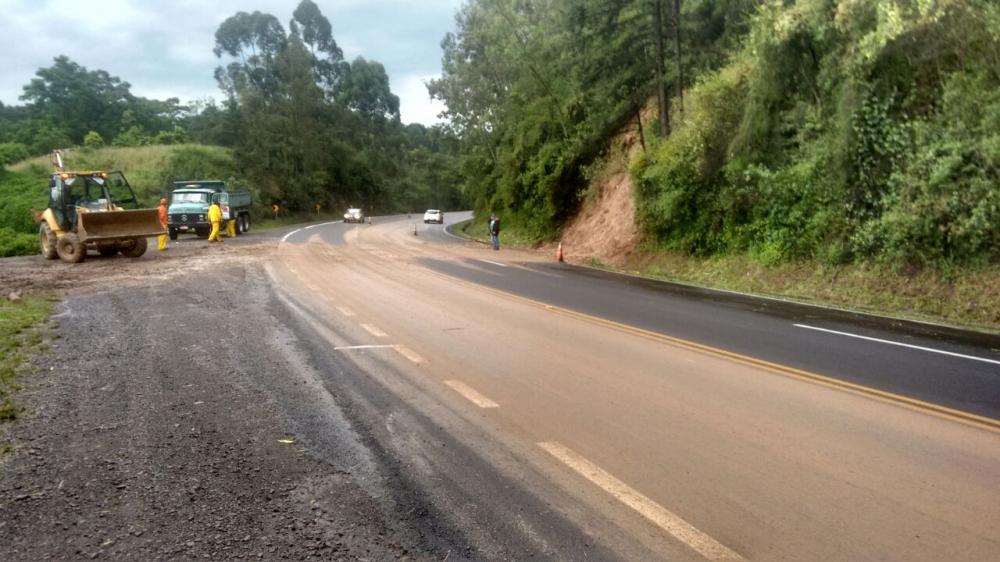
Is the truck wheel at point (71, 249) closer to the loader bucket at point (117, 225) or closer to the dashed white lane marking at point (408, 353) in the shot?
the loader bucket at point (117, 225)

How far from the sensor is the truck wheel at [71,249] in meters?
22.0

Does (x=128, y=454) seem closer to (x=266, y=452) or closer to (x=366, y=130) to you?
(x=266, y=452)

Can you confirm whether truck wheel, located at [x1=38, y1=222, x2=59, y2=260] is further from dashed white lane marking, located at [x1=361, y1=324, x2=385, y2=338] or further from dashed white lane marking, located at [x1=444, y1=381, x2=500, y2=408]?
dashed white lane marking, located at [x1=444, y1=381, x2=500, y2=408]

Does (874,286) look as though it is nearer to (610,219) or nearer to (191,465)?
(610,219)

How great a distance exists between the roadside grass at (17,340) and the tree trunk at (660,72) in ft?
65.1

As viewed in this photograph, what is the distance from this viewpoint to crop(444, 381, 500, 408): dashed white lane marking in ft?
23.3

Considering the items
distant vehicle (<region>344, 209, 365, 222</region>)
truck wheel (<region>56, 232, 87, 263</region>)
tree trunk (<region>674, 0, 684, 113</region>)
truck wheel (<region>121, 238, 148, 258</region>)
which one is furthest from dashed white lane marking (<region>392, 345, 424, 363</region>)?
distant vehicle (<region>344, 209, 365, 222</region>)

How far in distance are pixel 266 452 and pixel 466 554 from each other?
2.32 m

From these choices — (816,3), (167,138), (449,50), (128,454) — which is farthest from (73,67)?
(128,454)

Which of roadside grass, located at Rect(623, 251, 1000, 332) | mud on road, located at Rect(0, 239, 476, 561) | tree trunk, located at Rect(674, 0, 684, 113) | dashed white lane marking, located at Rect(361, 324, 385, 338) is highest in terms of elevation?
tree trunk, located at Rect(674, 0, 684, 113)

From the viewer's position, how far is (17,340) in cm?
998

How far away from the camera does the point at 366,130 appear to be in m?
110

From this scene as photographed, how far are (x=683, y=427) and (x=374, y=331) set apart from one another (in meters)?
5.71

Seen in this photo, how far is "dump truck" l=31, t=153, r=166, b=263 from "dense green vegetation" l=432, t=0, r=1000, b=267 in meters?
16.5
